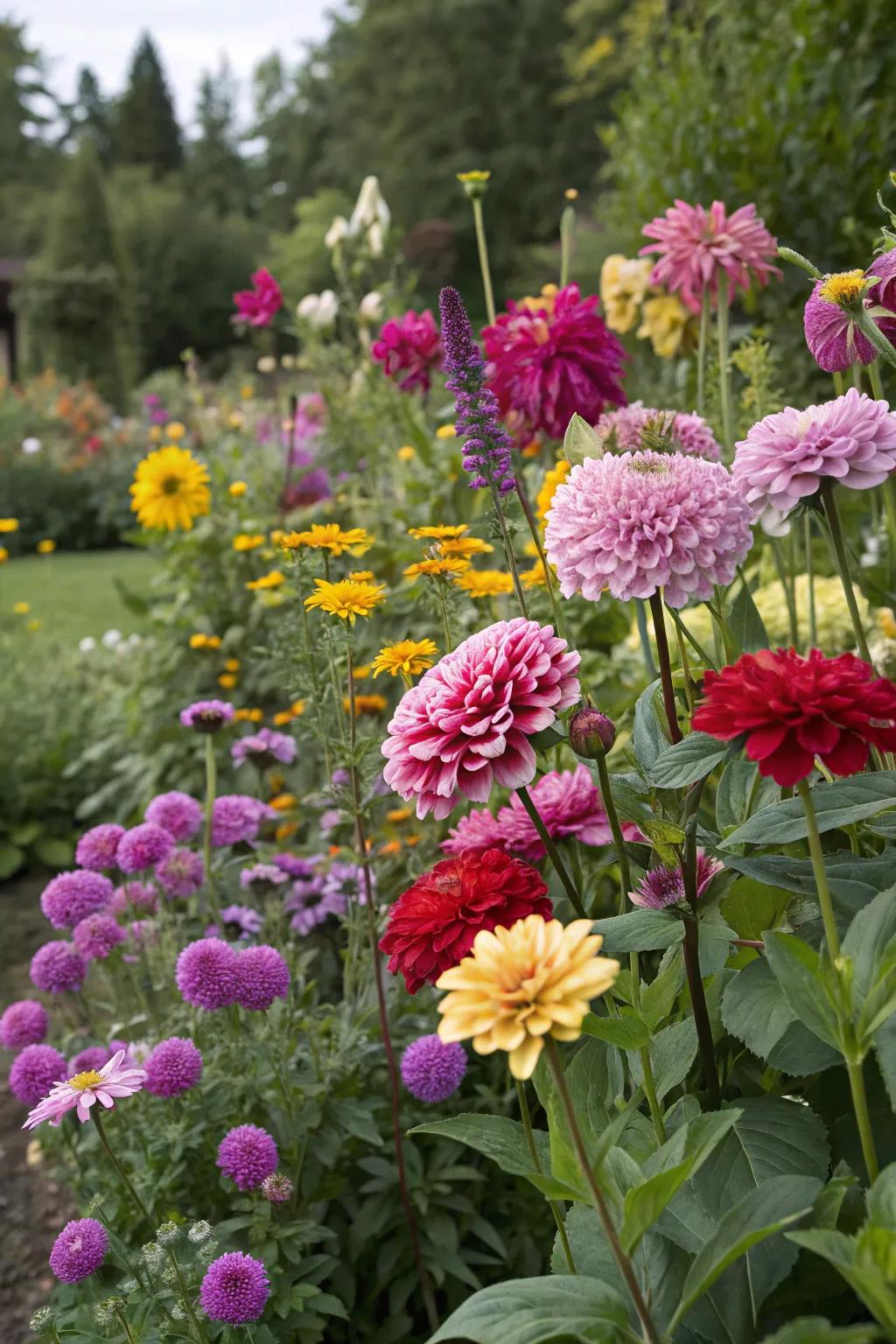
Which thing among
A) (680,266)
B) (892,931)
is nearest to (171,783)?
(680,266)

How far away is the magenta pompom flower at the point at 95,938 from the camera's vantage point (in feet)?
5.63

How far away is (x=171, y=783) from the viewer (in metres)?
3.26

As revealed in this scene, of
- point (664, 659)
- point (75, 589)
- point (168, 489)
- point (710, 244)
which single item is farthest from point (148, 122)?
point (664, 659)

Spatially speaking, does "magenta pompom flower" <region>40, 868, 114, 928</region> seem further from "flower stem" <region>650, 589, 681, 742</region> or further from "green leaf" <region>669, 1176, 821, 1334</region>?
"green leaf" <region>669, 1176, 821, 1334</region>

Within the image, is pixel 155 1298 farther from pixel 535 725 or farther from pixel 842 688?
pixel 842 688

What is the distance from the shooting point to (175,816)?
1847 mm

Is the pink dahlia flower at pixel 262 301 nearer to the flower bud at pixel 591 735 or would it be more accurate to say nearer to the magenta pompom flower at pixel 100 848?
the magenta pompom flower at pixel 100 848

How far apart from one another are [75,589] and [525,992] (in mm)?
6929

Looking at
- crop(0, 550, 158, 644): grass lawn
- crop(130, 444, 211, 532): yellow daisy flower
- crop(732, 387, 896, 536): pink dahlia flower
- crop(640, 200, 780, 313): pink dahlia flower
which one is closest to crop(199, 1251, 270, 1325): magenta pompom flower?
crop(732, 387, 896, 536): pink dahlia flower

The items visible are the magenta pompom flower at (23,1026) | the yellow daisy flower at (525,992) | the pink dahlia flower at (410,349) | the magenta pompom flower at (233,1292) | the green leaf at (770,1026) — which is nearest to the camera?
the yellow daisy flower at (525,992)

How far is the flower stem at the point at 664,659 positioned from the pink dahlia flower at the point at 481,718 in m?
0.10

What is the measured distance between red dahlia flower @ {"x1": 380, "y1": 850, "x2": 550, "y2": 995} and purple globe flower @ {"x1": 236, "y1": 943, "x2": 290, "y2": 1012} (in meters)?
0.46

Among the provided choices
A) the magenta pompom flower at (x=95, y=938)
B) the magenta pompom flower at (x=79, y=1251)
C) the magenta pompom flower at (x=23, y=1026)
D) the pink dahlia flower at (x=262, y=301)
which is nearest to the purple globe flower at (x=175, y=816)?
the magenta pompom flower at (x=95, y=938)

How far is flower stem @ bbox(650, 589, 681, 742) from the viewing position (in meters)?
1.05
